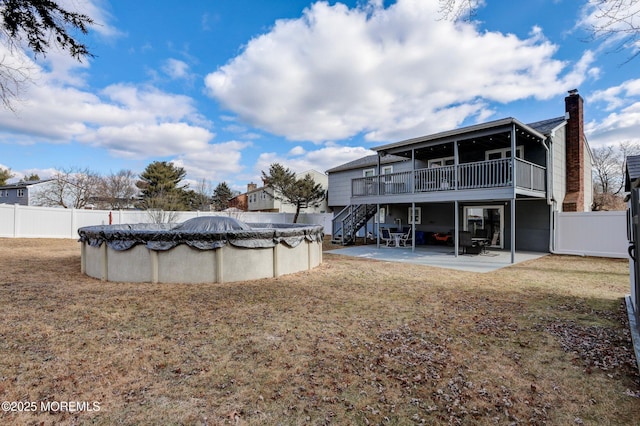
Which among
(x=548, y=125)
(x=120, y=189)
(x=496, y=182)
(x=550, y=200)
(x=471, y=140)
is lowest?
(x=550, y=200)

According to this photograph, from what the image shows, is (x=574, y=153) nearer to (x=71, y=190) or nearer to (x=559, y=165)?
(x=559, y=165)

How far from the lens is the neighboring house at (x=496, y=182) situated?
1066 cm

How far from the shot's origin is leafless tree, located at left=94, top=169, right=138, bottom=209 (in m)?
26.6

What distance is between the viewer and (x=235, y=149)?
1283 inches

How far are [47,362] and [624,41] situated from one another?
760 cm

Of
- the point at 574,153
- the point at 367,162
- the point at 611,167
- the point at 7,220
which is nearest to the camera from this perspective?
the point at 574,153

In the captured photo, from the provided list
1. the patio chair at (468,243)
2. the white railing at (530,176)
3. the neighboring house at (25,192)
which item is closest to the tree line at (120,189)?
the neighboring house at (25,192)

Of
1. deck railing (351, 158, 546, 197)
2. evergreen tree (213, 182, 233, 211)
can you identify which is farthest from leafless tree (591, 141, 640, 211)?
evergreen tree (213, 182, 233, 211)

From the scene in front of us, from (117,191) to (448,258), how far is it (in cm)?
2988

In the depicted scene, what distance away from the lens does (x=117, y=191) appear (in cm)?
2845

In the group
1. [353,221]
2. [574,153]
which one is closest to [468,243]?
[353,221]

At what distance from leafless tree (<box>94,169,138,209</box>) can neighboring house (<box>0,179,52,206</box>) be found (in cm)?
452

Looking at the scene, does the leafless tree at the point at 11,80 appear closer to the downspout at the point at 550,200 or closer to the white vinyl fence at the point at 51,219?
the white vinyl fence at the point at 51,219

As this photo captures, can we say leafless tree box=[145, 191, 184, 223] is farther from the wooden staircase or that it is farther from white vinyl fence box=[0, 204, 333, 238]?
the wooden staircase
